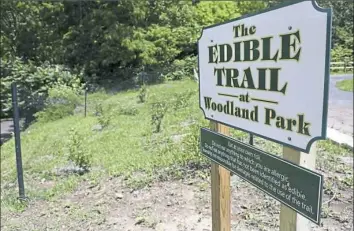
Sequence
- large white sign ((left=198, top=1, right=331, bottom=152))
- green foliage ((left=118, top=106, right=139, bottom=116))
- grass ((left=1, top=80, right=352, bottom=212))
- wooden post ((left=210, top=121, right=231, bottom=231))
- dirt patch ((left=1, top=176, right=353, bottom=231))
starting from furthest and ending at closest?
green foliage ((left=118, top=106, right=139, bottom=116))
grass ((left=1, top=80, right=352, bottom=212))
dirt patch ((left=1, top=176, right=353, bottom=231))
wooden post ((left=210, top=121, right=231, bottom=231))
large white sign ((left=198, top=1, right=331, bottom=152))

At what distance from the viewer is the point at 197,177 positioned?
13.4ft

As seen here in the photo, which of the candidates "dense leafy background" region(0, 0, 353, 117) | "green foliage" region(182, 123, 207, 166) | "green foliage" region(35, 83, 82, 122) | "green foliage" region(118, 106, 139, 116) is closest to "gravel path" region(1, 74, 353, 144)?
"green foliage" region(182, 123, 207, 166)

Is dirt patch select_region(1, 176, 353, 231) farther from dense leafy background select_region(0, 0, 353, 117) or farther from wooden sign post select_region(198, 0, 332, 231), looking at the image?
dense leafy background select_region(0, 0, 353, 117)

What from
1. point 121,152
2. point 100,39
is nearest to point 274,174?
point 121,152

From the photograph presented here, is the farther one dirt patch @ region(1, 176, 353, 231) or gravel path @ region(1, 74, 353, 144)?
gravel path @ region(1, 74, 353, 144)

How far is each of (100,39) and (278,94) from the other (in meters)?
17.6

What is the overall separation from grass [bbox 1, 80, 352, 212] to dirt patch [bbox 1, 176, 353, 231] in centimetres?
28

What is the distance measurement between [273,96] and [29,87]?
1506cm

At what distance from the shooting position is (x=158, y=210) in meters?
3.46

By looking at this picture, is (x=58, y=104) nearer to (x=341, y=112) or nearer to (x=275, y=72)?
(x=341, y=112)

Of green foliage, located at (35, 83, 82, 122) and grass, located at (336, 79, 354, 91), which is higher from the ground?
grass, located at (336, 79, 354, 91)

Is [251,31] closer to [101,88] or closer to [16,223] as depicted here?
[16,223]

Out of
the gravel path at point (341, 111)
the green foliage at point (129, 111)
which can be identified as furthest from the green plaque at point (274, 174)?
the green foliage at point (129, 111)

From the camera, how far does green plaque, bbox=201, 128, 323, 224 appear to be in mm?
1354
